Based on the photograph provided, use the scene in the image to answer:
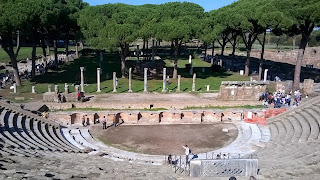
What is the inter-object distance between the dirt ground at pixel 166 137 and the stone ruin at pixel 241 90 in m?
5.25

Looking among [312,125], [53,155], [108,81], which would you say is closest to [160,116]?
[312,125]

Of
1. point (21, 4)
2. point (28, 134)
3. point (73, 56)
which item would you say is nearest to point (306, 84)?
point (28, 134)

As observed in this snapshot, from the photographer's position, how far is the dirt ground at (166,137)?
64.2ft

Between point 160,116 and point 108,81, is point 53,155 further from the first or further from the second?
point 108,81

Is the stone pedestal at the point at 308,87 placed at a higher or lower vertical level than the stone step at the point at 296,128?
higher

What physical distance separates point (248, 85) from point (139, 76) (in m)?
15.9

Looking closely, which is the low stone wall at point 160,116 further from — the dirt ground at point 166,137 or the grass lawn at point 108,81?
the grass lawn at point 108,81

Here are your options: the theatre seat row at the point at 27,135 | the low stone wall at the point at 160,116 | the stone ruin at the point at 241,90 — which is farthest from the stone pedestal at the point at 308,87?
the theatre seat row at the point at 27,135

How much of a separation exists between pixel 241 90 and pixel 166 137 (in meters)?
10.8

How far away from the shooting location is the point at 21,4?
29734mm

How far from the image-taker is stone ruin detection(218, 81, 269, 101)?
2889cm

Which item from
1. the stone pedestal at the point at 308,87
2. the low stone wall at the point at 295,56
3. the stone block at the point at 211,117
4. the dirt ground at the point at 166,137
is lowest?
the dirt ground at the point at 166,137

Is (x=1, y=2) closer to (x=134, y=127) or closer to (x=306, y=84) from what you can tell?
(x=134, y=127)

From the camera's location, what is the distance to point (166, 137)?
21.3m
